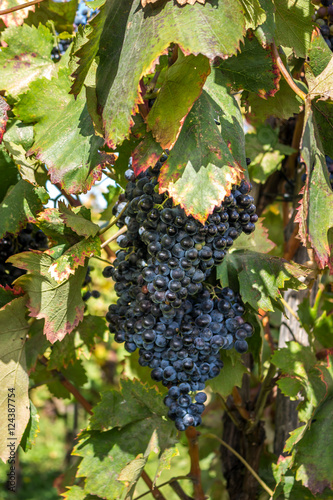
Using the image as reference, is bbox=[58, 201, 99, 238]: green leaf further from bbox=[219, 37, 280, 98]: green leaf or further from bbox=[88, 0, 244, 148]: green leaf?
bbox=[219, 37, 280, 98]: green leaf

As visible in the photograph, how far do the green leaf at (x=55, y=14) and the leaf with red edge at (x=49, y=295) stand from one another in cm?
66

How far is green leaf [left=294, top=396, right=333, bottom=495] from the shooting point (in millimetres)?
900

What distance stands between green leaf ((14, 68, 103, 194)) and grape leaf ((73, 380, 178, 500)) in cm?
48

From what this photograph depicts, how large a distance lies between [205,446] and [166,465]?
86 cm

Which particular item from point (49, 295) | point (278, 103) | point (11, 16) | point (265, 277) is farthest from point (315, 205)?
point (11, 16)

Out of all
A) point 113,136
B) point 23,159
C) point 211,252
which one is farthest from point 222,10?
point 23,159

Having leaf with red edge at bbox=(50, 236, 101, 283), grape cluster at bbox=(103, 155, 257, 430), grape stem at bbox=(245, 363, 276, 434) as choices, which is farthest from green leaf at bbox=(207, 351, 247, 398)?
leaf with red edge at bbox=(50, 236, 101, 283)

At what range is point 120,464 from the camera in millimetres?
928

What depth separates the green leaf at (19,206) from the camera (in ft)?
2.95

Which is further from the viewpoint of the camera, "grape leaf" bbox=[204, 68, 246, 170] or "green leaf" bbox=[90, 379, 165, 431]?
"green leaf" bbox=[90, 379, 165, 431]

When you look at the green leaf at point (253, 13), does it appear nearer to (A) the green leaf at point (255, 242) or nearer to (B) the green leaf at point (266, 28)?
(B) the green leaf at point (266, 28)

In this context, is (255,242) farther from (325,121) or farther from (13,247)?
(13,247)

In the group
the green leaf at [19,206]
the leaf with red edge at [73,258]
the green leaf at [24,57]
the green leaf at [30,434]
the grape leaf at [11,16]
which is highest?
the grape leaf at [11,16]

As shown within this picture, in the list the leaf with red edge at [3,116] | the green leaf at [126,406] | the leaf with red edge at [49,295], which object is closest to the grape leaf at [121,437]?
the green leaf at [126,406]
